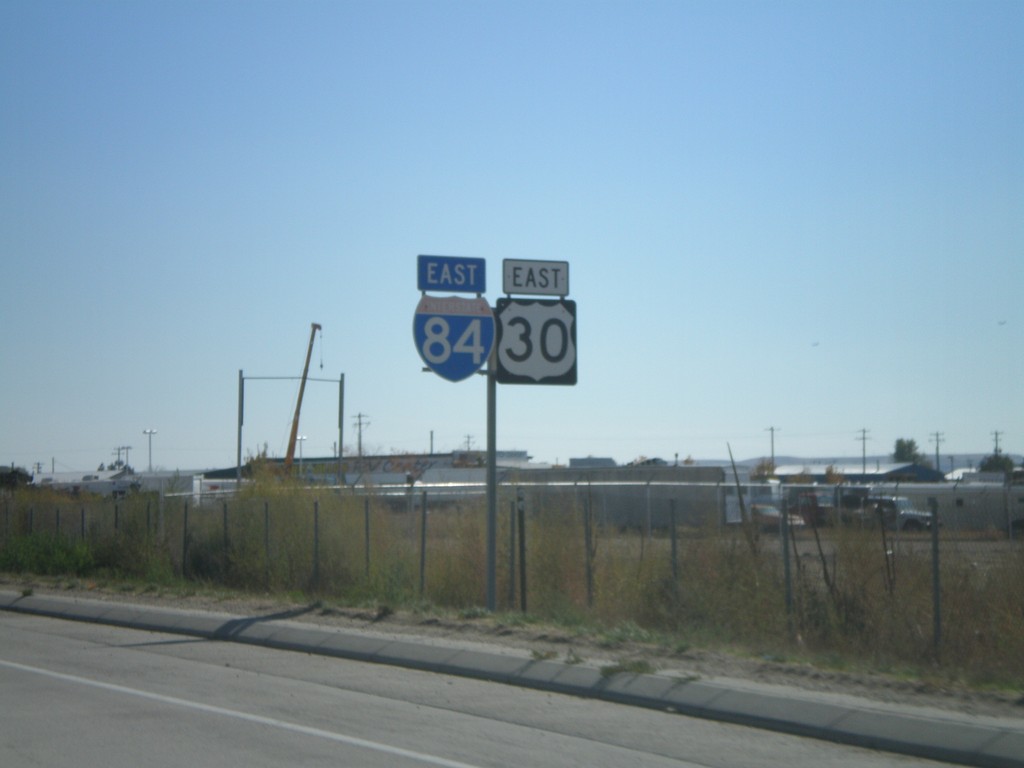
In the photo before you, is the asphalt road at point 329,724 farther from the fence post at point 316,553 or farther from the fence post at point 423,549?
the fence post at point 316,553

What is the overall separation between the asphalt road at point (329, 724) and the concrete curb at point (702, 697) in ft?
0.64

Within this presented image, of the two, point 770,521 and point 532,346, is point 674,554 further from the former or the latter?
point 770,521

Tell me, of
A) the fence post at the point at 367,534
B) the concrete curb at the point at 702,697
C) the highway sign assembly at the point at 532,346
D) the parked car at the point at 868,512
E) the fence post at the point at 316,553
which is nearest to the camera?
the concrete curb at the point at 702,697

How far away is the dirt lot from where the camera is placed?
32.2 feet

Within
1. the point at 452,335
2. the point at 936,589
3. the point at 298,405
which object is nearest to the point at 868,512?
the point at 936,589

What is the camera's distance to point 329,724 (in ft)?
30.3

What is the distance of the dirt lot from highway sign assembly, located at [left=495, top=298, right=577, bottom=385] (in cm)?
361

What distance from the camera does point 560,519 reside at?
18094mm

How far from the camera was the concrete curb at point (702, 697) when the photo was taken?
8.31 meters

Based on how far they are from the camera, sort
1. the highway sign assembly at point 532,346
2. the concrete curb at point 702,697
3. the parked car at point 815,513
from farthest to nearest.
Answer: the highway sign assembly at point 532,346 → the parked car at point 815,513 → the concrete curb at point 702,697

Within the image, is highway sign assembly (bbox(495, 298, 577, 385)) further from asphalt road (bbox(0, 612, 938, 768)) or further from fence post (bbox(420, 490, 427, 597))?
asphalt road (bbox(0, 612, 938, 768))

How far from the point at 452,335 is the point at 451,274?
906 millimetres

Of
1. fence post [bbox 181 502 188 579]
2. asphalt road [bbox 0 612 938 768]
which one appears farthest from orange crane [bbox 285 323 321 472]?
asphalt road [bbox 0 612 938 768]

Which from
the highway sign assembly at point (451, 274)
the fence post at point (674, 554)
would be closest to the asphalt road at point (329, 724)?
the fence post at point (674, 554)
